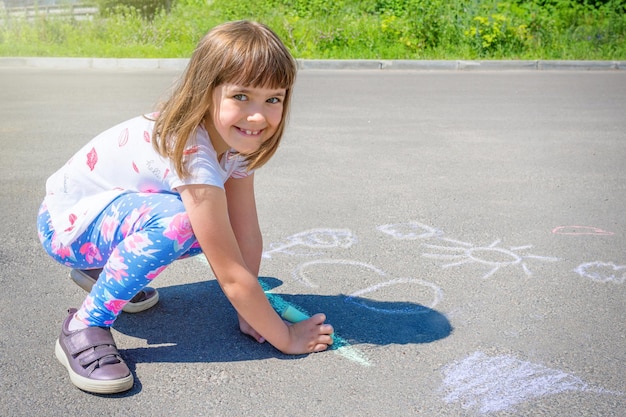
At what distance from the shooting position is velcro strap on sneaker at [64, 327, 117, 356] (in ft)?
7.32

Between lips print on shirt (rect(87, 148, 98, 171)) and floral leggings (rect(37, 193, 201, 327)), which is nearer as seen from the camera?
floral leggings (rect(37, 193, 201, 327))

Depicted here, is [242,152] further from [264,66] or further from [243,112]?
[264,66]

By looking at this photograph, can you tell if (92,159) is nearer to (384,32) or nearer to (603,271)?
(603,271)

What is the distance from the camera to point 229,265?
7.23ft

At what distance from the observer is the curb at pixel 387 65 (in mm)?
11078

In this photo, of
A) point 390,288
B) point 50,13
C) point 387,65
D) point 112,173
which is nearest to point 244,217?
point 112,173

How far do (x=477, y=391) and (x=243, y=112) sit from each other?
1093 millimetres

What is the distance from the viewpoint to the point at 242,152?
7.55 feet

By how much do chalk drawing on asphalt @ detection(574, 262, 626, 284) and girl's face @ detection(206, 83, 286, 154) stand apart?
1.65m

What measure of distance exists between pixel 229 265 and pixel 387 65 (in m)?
9.62

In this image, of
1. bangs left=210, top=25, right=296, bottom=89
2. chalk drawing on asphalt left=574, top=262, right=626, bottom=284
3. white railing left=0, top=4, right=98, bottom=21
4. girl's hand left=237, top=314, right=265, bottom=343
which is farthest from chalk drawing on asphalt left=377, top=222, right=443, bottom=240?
white railing left=0, top=4, right=98, bottom=21

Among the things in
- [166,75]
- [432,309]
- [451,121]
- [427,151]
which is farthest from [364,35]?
[432,309]

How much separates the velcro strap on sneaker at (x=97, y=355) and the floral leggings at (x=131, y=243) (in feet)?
0.33

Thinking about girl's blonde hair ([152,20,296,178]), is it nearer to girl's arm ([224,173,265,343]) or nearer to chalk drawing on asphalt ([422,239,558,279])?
girl's arm ([224,173,265,343])
